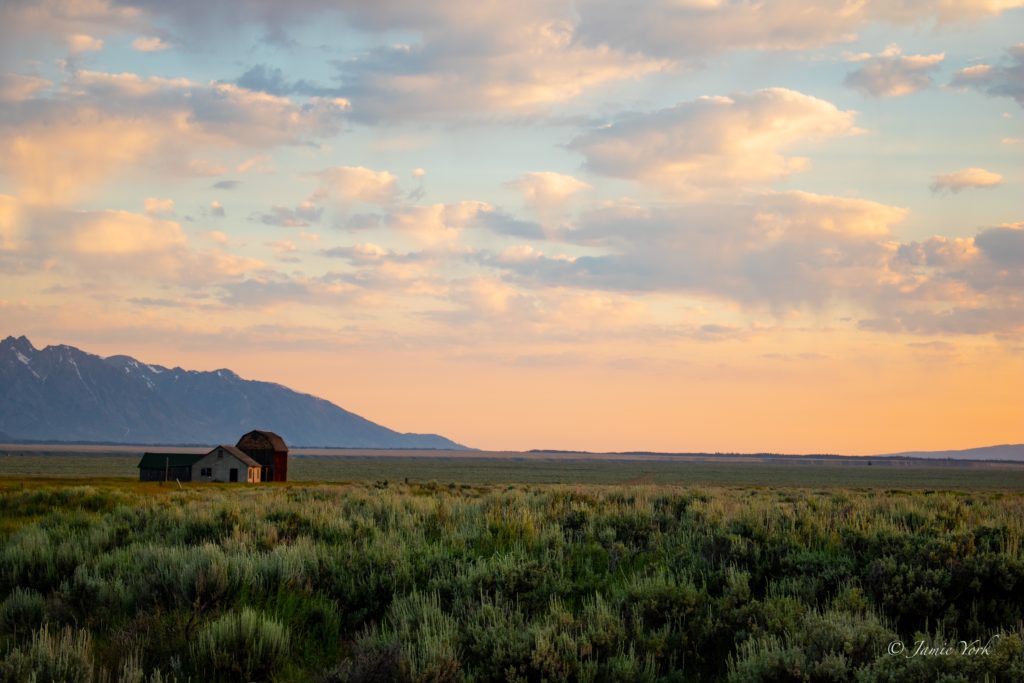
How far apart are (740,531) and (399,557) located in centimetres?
513

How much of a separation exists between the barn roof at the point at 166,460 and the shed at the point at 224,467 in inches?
40.9

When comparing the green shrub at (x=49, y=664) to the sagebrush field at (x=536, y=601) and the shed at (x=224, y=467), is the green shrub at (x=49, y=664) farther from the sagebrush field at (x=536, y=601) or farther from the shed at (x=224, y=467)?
the shed at (x=224, y=467)

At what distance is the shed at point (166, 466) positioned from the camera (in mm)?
72750

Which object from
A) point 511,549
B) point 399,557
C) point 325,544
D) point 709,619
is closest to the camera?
point 709,619

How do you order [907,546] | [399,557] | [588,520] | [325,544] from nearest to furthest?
[907,546]
[399,557]
[325,544]
[588,520]

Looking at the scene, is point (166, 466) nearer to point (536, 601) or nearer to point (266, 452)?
point (266, 452)

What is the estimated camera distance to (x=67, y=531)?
16.2 metres

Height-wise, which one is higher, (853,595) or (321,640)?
(853,595)

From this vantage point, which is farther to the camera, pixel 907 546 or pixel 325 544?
pixel 325 544

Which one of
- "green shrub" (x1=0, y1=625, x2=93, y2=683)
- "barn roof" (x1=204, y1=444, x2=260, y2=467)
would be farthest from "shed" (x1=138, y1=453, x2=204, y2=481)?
"green shrub" (x1=0, y1=625, x2=93, y2=683)

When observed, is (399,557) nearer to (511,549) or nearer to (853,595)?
(511,549)

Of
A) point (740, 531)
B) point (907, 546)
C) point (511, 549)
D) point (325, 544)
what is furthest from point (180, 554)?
point (907, 546)

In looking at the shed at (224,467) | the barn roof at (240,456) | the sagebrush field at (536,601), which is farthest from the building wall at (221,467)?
the sagebrush field at (536,601)
